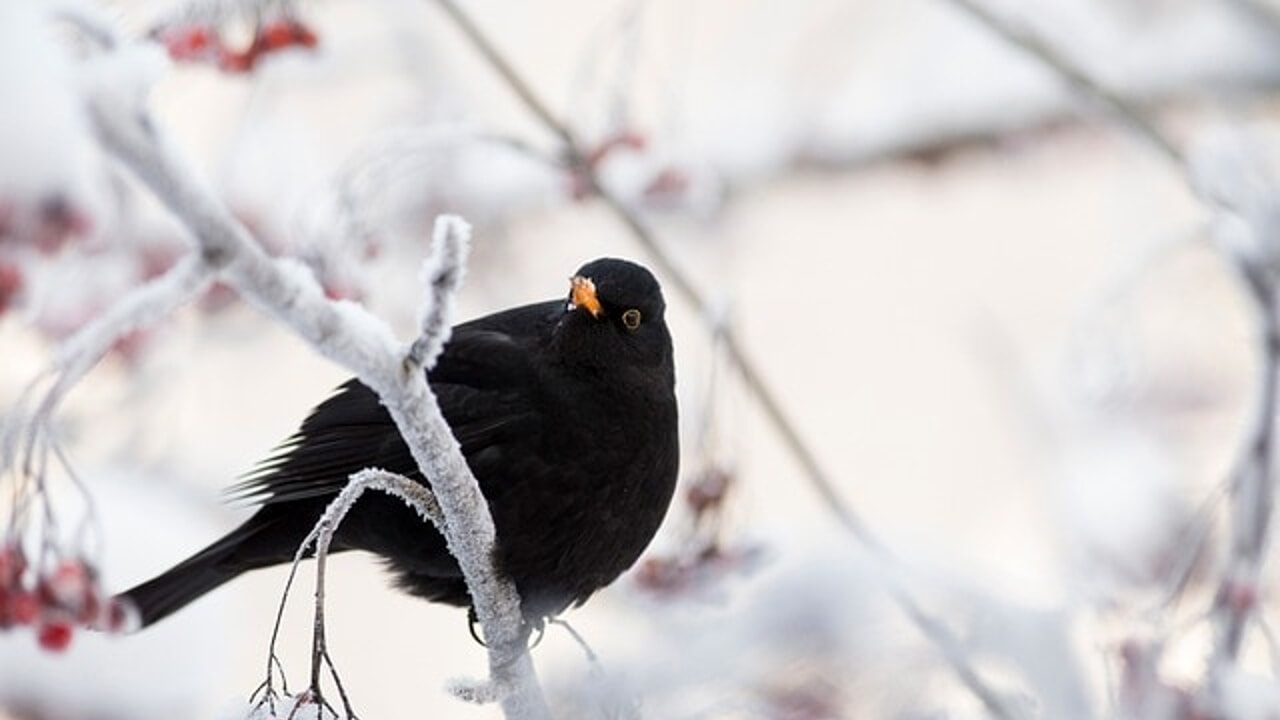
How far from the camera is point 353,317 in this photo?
183 cm

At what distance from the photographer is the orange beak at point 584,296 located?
3.07 metres

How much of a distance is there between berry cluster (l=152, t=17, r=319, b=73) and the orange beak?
2.08ft

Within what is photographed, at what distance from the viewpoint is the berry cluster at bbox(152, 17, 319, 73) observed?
3.32 metres

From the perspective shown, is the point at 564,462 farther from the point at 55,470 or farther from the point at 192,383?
the point at 192,383

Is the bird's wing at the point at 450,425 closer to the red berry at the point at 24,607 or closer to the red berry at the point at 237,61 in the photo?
the red berry at the point at 24,607

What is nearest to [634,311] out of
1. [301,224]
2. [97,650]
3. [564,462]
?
[564,462]

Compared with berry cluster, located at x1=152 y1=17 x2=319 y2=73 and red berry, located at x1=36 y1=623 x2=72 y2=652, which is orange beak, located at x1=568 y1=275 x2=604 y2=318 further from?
red berry, located at x1=36 y1=623 x2=72 y2=652

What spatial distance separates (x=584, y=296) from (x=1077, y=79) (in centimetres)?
90

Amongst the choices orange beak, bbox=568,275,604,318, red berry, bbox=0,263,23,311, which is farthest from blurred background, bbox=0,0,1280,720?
orange beak, bbox=568,275,604,318

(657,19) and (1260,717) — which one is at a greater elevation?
(657,19)

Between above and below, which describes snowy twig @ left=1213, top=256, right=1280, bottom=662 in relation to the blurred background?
below

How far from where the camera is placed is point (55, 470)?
18.8ft

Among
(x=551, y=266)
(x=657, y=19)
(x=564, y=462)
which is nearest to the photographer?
(x=564, y=462)

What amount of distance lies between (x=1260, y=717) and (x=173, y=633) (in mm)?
3145
